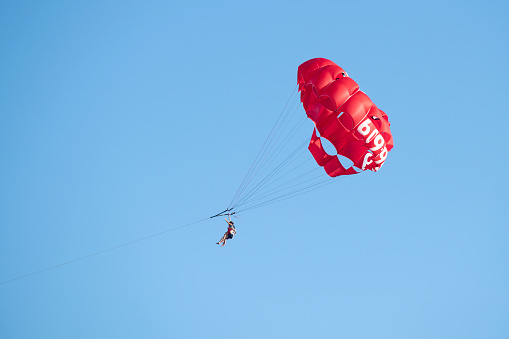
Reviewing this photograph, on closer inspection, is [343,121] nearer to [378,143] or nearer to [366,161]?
[378,143]

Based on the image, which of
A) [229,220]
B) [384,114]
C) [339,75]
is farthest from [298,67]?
[229,220]

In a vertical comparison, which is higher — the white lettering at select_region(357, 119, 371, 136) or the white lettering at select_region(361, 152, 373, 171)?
the white lettering at select_region(357, 119, 371, 136)

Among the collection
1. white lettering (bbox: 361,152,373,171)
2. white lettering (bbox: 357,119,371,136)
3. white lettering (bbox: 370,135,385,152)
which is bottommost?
white lettering (bbox: 361,152,373,171)

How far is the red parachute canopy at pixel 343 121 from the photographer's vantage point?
20.7 metres

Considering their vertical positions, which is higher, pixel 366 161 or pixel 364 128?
pixel 364 128

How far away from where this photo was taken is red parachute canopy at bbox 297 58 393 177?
20703 mm

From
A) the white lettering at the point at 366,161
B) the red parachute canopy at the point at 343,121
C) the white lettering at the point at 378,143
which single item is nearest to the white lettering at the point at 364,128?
the red parachute canopy at the point at 343,121

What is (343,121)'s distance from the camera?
68.4ft

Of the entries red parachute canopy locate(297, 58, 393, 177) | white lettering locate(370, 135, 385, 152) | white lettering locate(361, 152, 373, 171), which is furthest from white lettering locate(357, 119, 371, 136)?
white lettering locate(361, 152, 373, 171)

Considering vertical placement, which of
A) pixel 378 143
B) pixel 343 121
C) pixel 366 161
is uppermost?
pixel 343 121

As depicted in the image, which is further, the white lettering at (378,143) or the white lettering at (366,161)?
the white lettering at (366,161)

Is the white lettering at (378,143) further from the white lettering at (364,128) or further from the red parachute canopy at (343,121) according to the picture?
the white lettering at (364,128)

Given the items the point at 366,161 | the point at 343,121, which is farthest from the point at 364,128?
the point at 366,161

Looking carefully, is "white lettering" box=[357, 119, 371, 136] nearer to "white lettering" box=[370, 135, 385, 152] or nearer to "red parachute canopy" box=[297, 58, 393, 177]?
"red parachute canopy" box=[297, 58, 393, 177]
